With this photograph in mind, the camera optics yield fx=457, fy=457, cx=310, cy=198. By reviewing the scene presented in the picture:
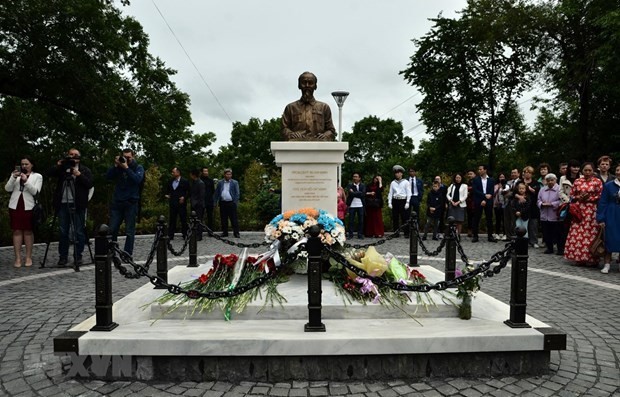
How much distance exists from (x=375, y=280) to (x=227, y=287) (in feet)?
6.15

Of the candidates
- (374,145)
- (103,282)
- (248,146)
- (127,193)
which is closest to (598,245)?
(103,282)

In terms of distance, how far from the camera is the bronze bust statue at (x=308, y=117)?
7.43 m

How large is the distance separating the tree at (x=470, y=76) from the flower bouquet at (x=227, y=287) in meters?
25.1

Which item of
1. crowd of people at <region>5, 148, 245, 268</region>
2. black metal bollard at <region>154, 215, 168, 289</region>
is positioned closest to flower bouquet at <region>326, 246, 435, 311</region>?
black metal bollard at <region>154, 215, 168, 289</region>

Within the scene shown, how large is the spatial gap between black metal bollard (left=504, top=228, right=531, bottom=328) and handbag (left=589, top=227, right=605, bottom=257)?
5.70 m

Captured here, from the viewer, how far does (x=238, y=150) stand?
179 ft

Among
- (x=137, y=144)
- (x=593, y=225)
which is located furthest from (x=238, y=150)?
(x=593, y=225)

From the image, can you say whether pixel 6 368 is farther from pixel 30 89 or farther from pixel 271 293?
pixel 30 89

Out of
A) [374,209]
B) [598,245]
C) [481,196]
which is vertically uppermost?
[481,196]

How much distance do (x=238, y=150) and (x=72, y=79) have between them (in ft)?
128

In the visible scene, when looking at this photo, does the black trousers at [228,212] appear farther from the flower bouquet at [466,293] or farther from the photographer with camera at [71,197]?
the flower bouquet at [466,293]

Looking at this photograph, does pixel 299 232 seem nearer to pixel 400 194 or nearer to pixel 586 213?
pixel 586 213

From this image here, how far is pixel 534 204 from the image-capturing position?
468 inches

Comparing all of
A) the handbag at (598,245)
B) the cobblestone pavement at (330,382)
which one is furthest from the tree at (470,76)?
the cobblestone pavement at (330,382)
